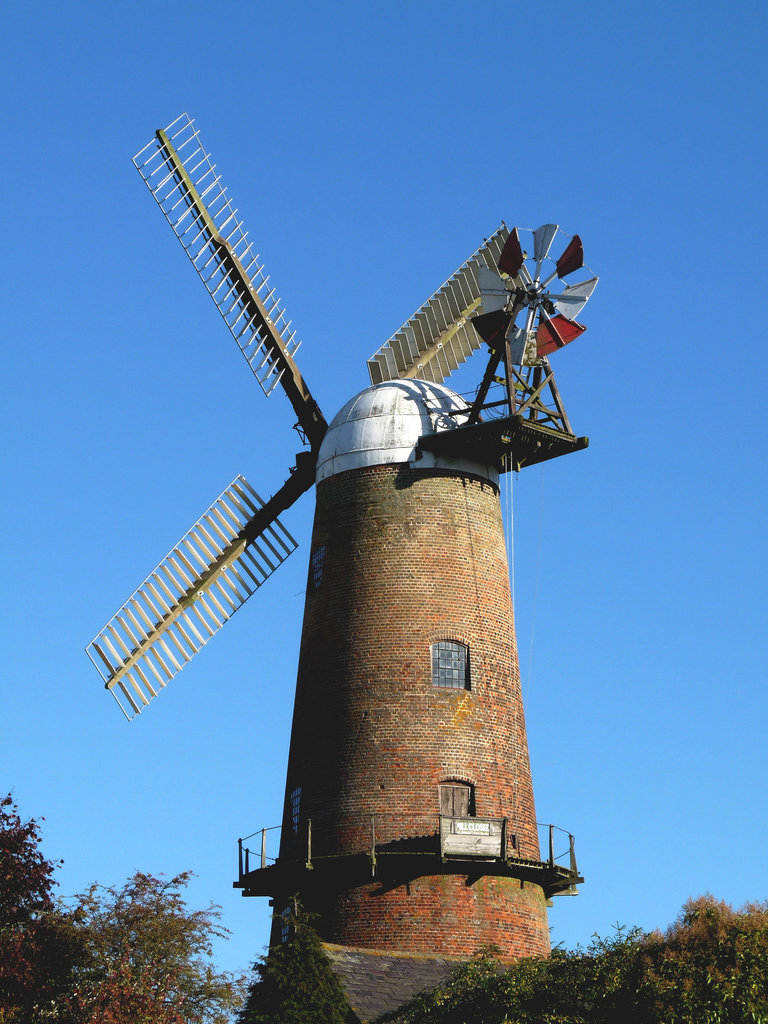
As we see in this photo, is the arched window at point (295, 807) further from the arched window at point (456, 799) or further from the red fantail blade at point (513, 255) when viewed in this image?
the red fantail blade at point (513, 255)

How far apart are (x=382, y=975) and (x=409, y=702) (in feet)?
15.3

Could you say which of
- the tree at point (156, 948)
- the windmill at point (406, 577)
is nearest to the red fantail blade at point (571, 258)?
the windmill at point (406, 577)

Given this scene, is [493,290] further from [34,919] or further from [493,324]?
[34,919]

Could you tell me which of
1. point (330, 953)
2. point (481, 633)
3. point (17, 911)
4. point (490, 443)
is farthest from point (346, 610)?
point (17, 911)

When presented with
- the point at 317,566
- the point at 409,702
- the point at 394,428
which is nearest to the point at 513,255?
the point at 394,428

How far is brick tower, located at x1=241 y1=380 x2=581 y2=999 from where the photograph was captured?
22688 millimetres

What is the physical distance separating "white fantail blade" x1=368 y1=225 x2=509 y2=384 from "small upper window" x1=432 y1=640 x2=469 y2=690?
7.00 meters

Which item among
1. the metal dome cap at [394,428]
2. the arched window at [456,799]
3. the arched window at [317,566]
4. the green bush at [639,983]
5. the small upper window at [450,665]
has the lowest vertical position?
the green bush at [639,983]

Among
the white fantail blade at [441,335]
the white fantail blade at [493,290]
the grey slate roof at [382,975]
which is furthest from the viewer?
the white fantail blade at [441,335]

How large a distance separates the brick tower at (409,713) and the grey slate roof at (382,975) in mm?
388

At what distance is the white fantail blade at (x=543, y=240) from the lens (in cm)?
2505

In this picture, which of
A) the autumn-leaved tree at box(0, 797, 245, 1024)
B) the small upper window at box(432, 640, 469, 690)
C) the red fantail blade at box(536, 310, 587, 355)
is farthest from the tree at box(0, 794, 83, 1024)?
the red fantail blade at box(536, 310, 587, 355)

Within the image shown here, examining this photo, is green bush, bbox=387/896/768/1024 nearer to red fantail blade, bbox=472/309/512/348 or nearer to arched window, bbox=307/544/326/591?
arched window, bbox=307/544/326/591

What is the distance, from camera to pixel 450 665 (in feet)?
80.0
